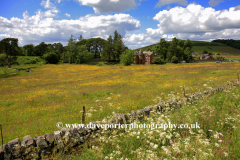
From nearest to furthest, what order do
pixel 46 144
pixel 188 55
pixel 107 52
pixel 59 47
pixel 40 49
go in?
pixel 46 144 → pixel 188 55 → pixel 107 52 → pixel 40 49 → pixel 59 47

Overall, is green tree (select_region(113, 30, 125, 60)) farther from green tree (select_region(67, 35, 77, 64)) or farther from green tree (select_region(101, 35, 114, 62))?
green tree (select_region(67, 35, 77, 64))

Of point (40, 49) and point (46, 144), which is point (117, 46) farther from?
point (46, 144)

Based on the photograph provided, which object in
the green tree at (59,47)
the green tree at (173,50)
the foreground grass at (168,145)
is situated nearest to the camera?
the foreground grass at (168,145)

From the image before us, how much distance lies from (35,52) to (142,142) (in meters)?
123

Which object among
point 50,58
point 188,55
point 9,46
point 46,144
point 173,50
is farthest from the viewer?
point 188,55

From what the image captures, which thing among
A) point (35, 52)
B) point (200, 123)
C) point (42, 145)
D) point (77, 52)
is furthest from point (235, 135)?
point (35, 52)

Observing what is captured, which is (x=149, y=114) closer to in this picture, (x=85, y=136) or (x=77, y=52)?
(x=85, y=136)

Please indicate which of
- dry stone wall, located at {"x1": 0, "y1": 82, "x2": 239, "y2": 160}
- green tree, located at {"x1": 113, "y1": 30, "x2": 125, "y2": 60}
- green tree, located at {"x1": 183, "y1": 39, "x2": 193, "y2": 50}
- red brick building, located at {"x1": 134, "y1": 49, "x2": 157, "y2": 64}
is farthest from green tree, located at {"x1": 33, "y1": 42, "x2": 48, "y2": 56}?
dry stone wall, located at {"x1": 0, "y1": 82, "x2": 239, "y2": 160}

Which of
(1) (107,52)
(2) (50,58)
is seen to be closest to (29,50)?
(2) (50,58)

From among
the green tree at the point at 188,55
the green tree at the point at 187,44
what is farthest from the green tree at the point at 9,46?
the green tree at the point at 187,44

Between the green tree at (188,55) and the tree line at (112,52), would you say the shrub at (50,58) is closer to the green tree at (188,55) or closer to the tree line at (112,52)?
the tree line at (112,52)

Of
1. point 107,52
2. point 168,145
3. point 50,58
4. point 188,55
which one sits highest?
point 107,52

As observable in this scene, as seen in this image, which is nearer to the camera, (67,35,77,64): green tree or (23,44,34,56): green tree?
(67,35,77,64): green tree

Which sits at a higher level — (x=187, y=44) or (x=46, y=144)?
(x=187, y=44)
